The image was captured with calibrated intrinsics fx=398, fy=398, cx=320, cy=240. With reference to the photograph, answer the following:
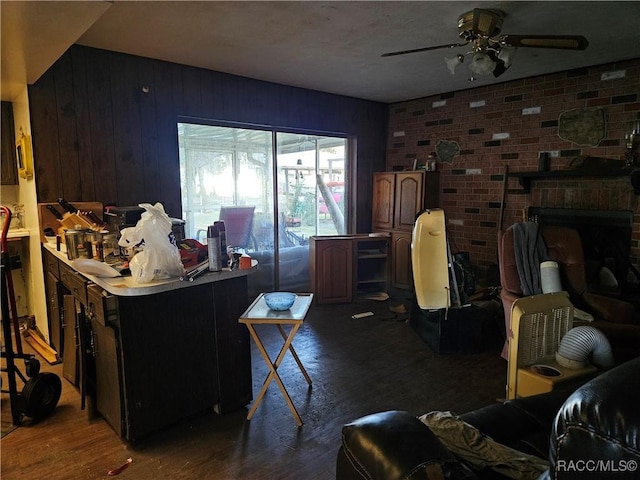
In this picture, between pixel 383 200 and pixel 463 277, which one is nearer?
pixel 463 277

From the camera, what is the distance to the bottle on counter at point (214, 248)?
217 cm

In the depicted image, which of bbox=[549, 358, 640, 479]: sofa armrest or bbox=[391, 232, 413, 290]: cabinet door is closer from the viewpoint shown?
bbox=[549, 358, 640, 479]: sofa armrest

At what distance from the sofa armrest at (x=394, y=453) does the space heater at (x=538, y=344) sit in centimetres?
116

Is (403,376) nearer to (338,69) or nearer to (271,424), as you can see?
(271,424)

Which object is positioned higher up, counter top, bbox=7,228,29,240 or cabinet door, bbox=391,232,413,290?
counter top, bbox=7,228,29,240

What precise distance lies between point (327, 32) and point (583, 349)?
260 centimetres

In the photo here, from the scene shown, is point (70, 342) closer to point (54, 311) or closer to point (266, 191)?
point (54, 311)

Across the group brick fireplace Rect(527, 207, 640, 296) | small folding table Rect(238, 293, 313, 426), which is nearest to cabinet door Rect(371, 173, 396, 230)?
brick fireplace Rect(527, 207, 640, 296)

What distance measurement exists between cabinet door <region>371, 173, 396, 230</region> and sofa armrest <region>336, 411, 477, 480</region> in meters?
4.06

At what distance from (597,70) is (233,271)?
149 inches

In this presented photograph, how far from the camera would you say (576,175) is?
365 centimetres

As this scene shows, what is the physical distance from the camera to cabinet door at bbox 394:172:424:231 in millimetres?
4738

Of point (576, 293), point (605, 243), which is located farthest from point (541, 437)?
point (605, 243)

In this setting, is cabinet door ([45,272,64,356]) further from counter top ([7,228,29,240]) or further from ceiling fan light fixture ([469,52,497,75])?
ceiling fan light fixture ([469,52,497,75])
